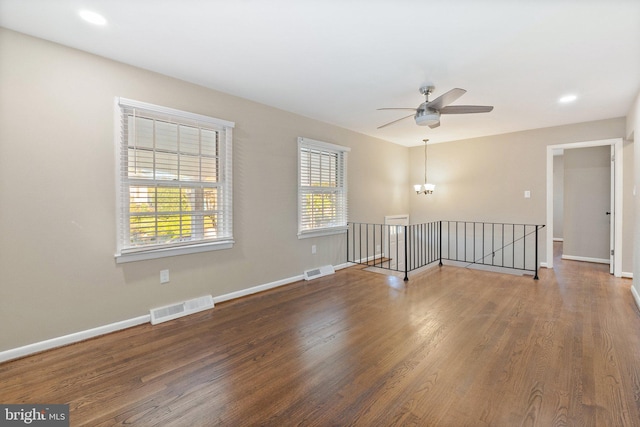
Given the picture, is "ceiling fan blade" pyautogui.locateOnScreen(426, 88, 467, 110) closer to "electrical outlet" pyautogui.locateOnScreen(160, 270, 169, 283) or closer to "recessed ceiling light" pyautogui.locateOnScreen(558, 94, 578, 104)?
"recessed ceiling light" pyautogui.locateOnScreen(558, 94, 578, 104)

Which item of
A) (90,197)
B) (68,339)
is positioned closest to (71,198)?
(90,197)

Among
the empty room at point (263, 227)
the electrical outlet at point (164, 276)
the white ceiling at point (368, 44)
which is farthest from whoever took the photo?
the electrical outlet at point (164, 276)

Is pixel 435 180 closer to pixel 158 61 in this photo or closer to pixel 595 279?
pixel 595 279

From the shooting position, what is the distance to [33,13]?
200cm

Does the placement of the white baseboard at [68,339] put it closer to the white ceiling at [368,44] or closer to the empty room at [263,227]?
the empty room at [263,227]

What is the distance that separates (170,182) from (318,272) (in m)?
2.51

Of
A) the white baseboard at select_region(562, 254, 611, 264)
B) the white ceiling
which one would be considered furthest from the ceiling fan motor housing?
the white baseboard at select_region(562, 254, 611, 264)

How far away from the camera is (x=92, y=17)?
2049 millimetres

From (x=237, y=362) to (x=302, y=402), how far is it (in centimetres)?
68

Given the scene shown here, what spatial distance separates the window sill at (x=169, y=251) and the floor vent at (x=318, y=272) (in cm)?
136

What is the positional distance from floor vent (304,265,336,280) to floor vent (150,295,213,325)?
1.50m

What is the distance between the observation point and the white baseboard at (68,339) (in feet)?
7.25

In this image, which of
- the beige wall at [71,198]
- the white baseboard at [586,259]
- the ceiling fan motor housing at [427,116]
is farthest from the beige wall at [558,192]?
the beige wall at [71,198]

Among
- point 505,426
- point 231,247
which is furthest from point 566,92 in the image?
point 231,247
